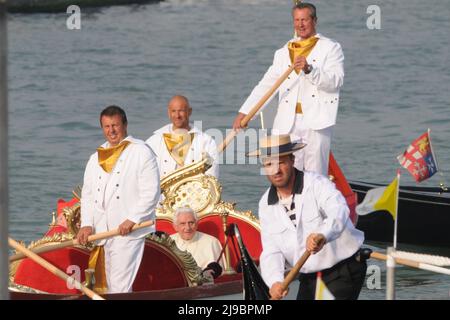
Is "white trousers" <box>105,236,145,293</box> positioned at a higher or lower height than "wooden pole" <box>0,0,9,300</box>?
lower

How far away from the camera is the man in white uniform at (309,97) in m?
12.6

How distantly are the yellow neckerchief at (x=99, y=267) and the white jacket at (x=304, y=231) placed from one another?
6.26 ft

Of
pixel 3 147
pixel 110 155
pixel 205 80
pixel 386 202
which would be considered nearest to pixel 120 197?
pixel 110 155

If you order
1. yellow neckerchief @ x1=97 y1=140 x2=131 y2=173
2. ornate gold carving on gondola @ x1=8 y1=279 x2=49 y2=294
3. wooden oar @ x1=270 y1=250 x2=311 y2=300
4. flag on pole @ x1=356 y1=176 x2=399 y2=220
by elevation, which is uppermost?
yellow neckerchief @ x1=97 y1=140 x2=131 y2=173

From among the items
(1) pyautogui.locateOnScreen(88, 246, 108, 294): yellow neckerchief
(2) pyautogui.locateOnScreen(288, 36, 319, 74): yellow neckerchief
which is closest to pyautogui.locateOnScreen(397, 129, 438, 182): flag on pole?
(2) pyautogui.locateOnScreen(288, 36, 319, 74): yellow neckerchief

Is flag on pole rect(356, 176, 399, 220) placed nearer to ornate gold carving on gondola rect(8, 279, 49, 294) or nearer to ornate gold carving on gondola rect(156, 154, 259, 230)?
ornate gold carving on gondola rect(8, 279, 49, 294)

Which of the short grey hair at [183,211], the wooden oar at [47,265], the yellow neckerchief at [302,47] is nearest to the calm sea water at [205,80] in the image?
the short grey hair at [183,211]

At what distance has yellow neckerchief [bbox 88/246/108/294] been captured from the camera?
11852mm

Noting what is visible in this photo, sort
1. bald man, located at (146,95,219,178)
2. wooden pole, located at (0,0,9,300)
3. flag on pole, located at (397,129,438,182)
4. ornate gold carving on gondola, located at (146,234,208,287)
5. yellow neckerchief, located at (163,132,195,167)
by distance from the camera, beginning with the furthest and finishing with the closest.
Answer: yellow neckerchief, located at (163,132,195,167) → bald man, located at (146,95,219,178) → flag on pole, located at (397,129,438,182) → ornate gold carving on gondola, located at (146,234,208,287) → wooden pole, located at (0,0,9,300)

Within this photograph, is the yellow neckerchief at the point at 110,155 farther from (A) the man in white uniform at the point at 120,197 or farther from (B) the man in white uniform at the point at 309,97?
(B) the man in white uniform at the point at 309,97

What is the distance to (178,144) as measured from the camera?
14.1 meters

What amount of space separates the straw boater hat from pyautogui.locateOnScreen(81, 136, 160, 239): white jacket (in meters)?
1.39
